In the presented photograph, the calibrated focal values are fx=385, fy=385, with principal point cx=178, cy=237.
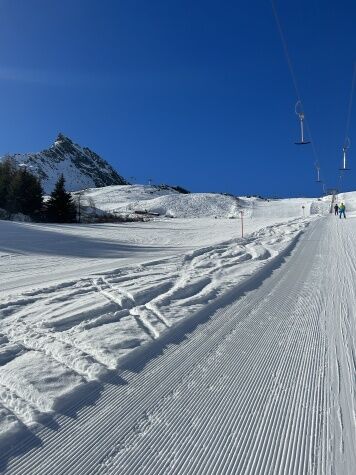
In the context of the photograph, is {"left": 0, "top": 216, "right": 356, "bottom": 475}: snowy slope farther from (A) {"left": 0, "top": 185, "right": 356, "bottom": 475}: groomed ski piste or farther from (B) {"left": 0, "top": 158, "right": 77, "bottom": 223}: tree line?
(B) {"left": 0, "top": 158, "right": 77, "bottom": 223}: tree line

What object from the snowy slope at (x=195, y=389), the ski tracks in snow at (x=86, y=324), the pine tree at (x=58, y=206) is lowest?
the snowy slope at (x=195, y=389)

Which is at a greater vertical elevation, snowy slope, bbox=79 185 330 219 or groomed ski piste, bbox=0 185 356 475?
snowy slope, bbox=79 185 330 219

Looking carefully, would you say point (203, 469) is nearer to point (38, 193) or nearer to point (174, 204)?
point (38, 193)

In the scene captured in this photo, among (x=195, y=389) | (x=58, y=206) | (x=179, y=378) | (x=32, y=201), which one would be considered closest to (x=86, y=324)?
(x=179, y=378)

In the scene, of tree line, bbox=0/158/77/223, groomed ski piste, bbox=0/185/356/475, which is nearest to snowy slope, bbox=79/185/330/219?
tree line, bbox=0/158/77/223

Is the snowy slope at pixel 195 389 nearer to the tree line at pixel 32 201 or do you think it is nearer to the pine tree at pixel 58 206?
the pine tree at pixel 58 206

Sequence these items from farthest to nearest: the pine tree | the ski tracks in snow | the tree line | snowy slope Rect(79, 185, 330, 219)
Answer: snowy slope Rect(79, 185, 330, 219), the pine tree, the tree line, the ski tracks in snow

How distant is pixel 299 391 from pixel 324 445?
30.0 inches

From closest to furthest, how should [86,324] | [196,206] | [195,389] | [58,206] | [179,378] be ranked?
[195,389], [179,378], [86,324], [58,206], [196,206]

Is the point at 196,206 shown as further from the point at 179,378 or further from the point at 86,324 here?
the point at 179,378

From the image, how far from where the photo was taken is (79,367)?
12.6 ft

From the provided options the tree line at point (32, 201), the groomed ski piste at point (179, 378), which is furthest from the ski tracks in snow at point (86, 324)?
the tree line at point (32, 201)

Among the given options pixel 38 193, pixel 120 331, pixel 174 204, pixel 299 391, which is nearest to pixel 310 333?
pixel 299 391

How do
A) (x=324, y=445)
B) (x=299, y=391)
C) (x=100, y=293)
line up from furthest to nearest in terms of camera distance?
(x=100, y=293) < (x=299, y=391) < (x=324, y=445)
